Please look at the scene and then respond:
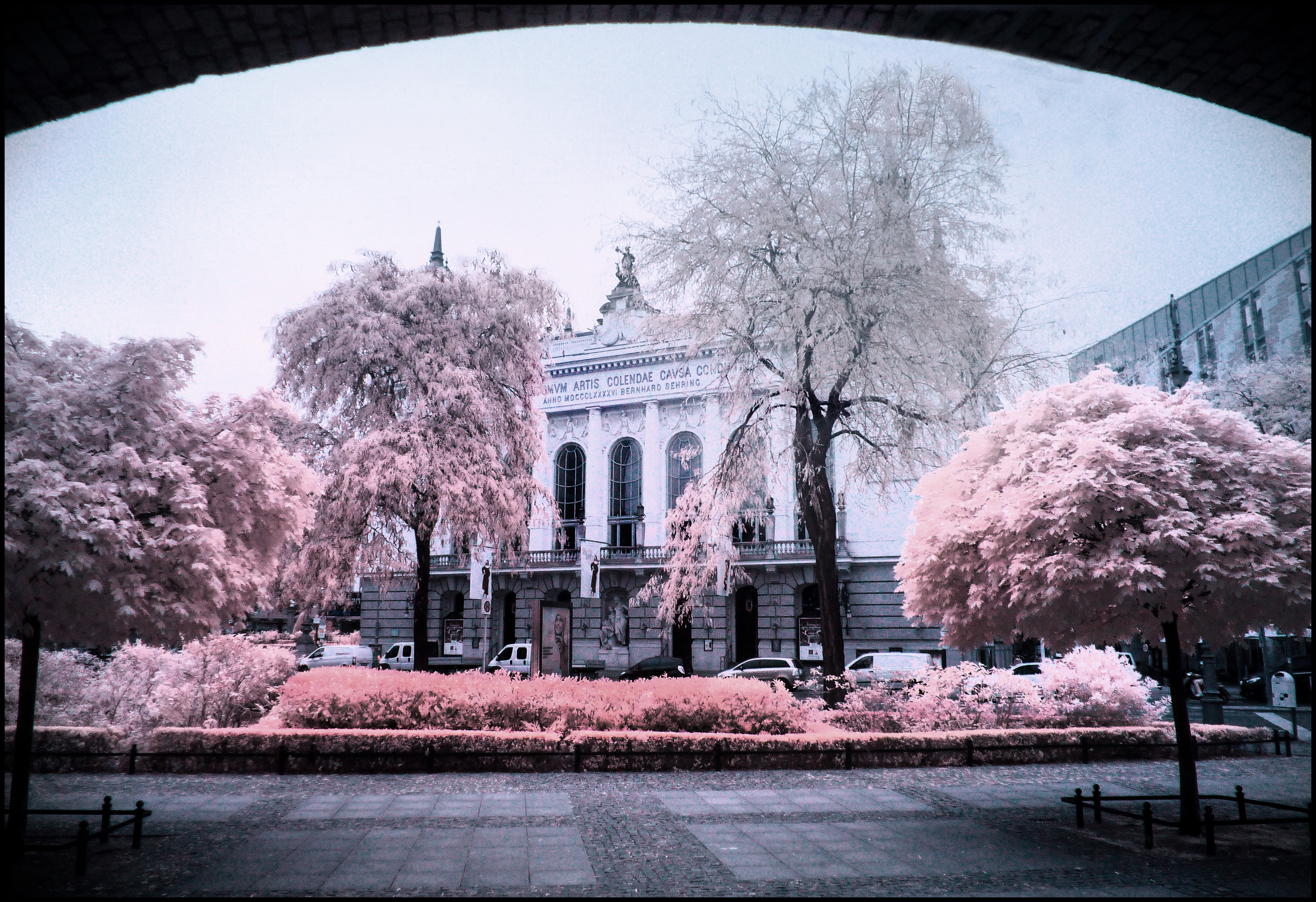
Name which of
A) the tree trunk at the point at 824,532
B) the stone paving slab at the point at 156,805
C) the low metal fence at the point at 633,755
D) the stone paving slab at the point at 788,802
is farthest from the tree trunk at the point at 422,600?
the stone paving slab at the point at 788,802

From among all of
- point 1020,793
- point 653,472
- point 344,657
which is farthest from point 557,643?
point 344,657

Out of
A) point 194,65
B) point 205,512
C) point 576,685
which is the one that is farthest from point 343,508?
Result: point 194,65

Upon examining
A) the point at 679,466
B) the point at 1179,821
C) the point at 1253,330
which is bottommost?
the point at 1179,821

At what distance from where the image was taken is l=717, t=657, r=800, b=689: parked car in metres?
28.1

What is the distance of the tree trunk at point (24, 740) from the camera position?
7.31 metres

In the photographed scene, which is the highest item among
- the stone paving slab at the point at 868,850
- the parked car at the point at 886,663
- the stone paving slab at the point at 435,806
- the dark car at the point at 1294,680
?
the parked car at the point at 886,663

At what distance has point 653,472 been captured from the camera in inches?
1518

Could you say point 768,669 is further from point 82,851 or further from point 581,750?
point 82,851

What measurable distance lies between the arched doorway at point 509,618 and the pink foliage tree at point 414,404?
58.7ft

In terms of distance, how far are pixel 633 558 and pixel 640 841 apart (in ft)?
95.9

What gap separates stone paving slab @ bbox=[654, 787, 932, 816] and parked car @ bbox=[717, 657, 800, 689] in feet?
55.1

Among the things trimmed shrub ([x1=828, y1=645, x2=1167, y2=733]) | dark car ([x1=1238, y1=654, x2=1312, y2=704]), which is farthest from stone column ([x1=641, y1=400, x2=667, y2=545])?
dark car ([x1=1238, y1=654, x2=1312, y2=704])

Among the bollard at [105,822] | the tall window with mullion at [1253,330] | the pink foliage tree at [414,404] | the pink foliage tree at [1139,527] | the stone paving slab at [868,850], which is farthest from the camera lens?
the tall window with mullion at [1253,330]

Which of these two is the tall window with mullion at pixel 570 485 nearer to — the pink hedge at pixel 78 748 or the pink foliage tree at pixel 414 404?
the pink foliage tree at pixel 414 404
